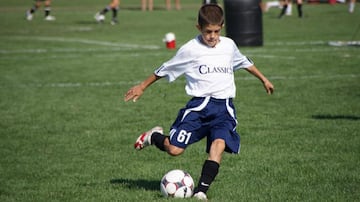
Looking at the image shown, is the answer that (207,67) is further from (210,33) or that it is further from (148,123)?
(148,123)

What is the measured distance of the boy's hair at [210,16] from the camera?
741 centimetres

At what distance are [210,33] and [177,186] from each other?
56.5 inches

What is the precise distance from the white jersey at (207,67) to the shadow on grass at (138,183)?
989 millimetres

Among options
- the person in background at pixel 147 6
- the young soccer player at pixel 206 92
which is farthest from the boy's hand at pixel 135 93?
the person in background at pixel 147 6

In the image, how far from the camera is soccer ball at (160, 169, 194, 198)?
7363 millimetres

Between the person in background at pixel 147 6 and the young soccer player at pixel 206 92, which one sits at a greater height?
the young soccer player at pixel 206 92

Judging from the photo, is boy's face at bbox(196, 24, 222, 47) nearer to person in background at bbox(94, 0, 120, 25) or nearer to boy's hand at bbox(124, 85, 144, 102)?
boy's hand at bbox(124, 85, 144, 102)

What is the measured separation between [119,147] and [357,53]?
1140cm

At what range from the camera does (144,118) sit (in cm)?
1231

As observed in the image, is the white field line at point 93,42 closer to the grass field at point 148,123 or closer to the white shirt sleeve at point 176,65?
the grass field at point 148,123

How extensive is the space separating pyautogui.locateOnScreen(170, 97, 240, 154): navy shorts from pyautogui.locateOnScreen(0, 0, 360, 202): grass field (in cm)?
51

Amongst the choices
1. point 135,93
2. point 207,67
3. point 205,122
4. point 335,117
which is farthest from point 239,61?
point 335,117

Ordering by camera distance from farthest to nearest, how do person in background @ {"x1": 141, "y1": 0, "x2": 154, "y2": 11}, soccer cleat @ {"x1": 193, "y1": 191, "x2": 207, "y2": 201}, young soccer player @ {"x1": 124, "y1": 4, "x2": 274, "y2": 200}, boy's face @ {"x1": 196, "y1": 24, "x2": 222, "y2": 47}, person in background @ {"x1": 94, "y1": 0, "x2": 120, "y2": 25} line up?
person in background @ {"x1": 141, "y1": 0, "x2": 154, "y2": 11} < person in background @ {"x1": 94, "y1": 0, "x2": 120, "y2": 25} < young soccer player @ {"x1": 124, "y1": 4, "x2": 274, "y2": 200} < boy's face @ {"x1": 196, "y1": 24, "x2": 222, "y2": 47} < soccer cleat @ {"x1": 193, "y1": 191, "x2": 207, "y2": 201}

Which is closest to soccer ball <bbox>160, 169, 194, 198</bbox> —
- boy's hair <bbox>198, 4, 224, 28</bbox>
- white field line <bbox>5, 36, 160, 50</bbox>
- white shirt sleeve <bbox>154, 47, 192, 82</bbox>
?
white shirt sleeve <bbox>154, 47, 192, 82</bbox>
